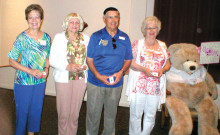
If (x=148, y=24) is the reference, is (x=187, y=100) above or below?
below

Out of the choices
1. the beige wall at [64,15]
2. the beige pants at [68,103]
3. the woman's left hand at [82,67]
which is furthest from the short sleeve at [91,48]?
the beige wall at [64,15]

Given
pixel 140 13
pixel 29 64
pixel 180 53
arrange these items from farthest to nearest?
pixel 140 13 < pixel 180 53 < pixel 29 64

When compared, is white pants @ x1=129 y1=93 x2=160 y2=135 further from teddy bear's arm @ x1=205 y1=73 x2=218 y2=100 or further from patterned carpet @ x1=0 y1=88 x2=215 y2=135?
teddy bear's arm @ x1=205 y1=73 x2=218 y2=100

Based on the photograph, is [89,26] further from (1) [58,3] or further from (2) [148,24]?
(2) [148,24]

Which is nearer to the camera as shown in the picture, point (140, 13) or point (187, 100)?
point (187, 100)

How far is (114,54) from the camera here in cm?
196

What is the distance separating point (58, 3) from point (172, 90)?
8.86 ft

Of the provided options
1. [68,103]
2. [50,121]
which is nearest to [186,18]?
[68,103]

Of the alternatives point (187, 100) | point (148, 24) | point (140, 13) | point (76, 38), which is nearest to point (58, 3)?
point (140, 13)

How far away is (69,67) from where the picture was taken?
196 centimetres

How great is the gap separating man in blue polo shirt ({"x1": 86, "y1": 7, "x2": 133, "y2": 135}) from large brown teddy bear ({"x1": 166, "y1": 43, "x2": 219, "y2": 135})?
28.5 inches

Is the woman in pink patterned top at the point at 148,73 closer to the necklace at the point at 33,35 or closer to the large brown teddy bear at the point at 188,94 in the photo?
the large brown teddy bear at the point at 188,94

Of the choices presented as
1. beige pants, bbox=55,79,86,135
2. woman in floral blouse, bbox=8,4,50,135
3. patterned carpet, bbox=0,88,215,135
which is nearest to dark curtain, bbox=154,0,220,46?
patterned carpet, bbox=0,88,215,135

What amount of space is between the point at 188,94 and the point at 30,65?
186 centimetres
